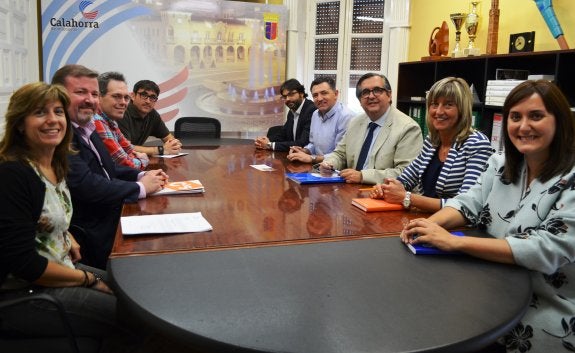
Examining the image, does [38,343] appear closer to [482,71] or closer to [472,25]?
[482,71]

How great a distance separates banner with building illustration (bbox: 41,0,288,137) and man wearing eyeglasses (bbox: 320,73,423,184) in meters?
2.47

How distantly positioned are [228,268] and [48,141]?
2.39 feet

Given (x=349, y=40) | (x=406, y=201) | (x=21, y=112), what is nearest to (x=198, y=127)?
(x=349, y=40)

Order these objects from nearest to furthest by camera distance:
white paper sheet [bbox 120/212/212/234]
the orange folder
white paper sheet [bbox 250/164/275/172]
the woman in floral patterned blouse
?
the woman in floral patterned blouse, white paper sheet [bbox 120/212/212/234], the orange folder, white paper sheet [bbox 250/164/275/172]

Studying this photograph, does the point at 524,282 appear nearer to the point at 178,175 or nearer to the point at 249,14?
the point at 178,175

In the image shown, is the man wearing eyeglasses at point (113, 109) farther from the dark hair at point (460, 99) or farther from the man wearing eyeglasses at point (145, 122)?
the dark hair at point (460, 99)

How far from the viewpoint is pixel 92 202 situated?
6.15 ft

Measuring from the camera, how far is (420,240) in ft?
4.26

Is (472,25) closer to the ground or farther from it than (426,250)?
farther from it

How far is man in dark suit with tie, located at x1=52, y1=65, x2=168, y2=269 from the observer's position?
1.84m

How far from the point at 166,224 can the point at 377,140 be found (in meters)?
1.52

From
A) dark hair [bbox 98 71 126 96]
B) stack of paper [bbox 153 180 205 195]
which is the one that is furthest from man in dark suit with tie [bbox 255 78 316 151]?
stack of paper [bbox 153 180 205 195]

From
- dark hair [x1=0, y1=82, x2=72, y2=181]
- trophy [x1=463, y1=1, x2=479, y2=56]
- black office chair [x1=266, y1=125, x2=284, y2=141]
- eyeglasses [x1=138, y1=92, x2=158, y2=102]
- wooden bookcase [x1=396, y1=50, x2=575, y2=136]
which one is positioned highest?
trophy [x1=463, y1=1, x2=479, y2=56]

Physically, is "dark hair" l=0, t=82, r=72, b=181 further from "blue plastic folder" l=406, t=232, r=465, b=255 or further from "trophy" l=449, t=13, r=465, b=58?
"trophy" l=449, t=13, r=465, b=58
